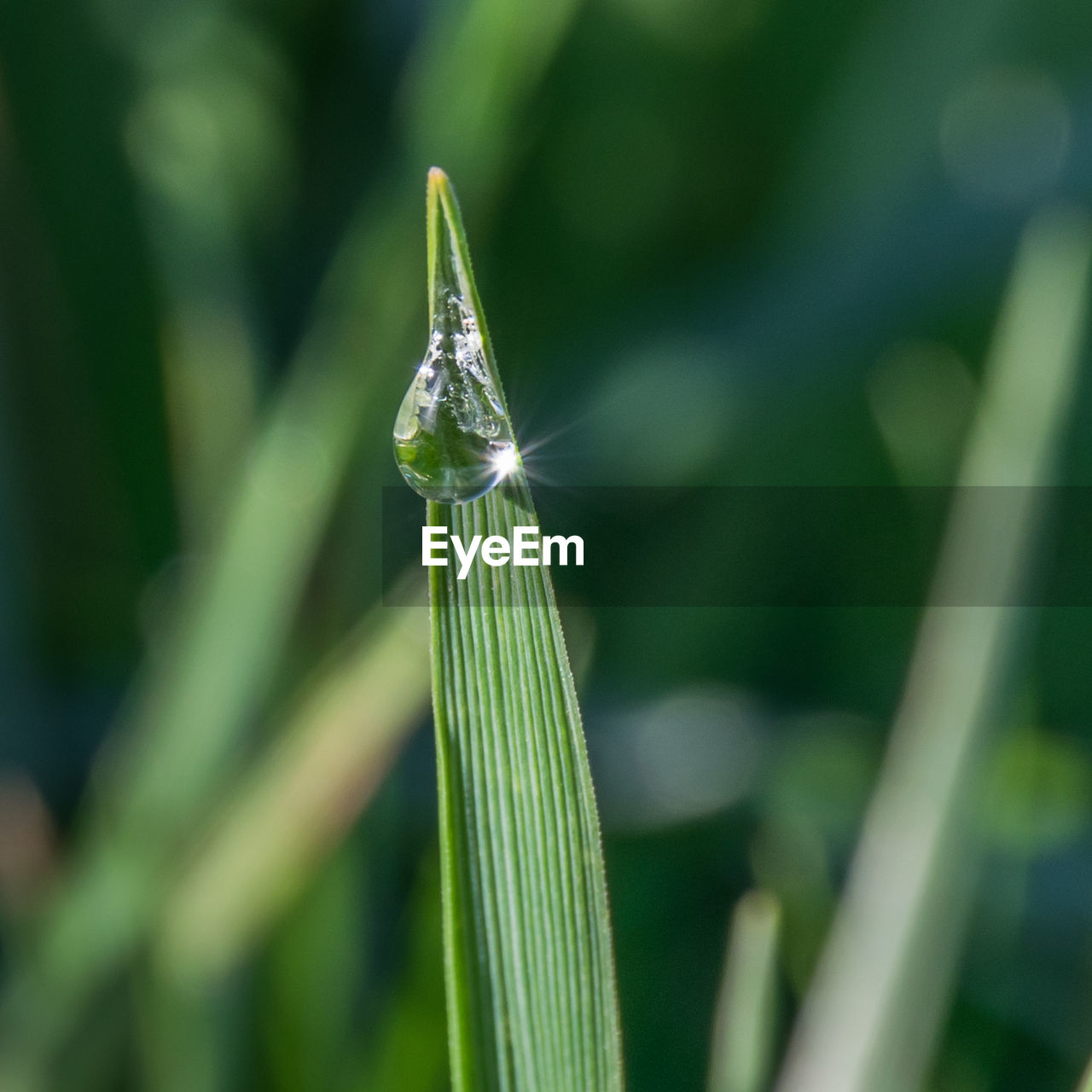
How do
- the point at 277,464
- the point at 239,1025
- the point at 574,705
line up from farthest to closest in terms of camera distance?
the point at 277,464
the point at 239,1025
the point at 574,705

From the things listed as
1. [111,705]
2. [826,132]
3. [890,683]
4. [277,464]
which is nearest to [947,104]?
[826,132]

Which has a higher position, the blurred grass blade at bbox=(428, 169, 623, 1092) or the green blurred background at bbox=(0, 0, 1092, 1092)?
the green blurred background at bbox=(0, 0, 1092, 1092)

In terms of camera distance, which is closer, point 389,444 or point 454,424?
point 454,424

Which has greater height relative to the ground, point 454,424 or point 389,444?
point 389,444

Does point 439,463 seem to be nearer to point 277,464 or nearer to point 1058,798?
point 277,464
